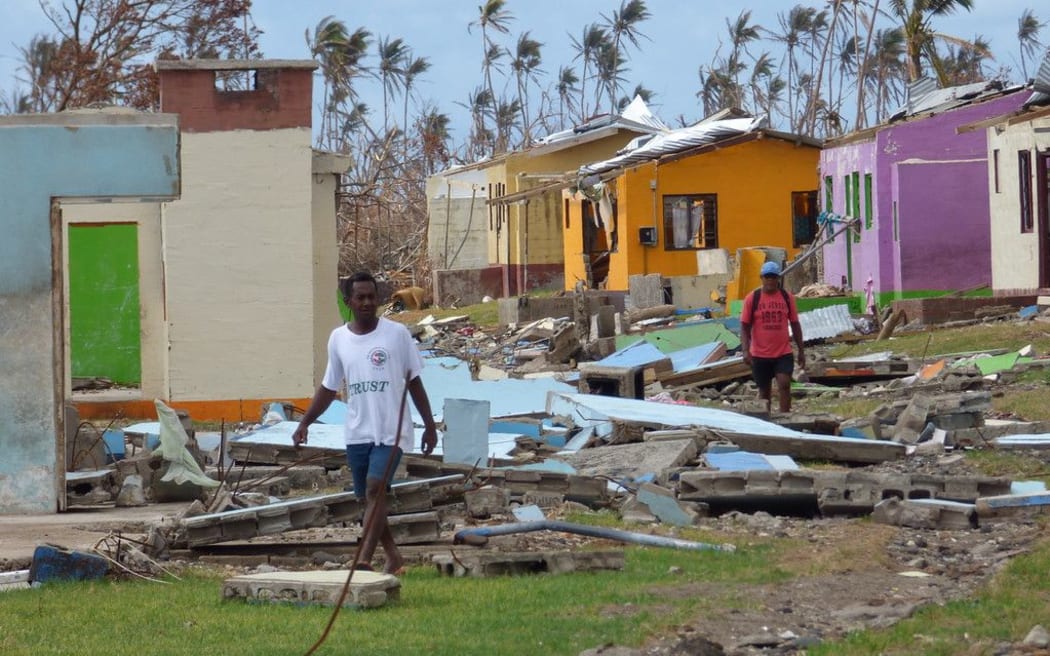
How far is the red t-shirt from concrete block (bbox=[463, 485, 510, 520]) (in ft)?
16.0

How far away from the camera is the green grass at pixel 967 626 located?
7.02 m

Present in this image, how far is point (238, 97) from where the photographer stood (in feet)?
63.1

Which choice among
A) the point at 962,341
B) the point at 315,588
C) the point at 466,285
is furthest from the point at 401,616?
the point at 466,285

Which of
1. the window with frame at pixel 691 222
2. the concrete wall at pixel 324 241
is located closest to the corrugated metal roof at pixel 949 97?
the window with frame at pixel 691 222

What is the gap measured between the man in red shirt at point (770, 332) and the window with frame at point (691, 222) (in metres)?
21.8

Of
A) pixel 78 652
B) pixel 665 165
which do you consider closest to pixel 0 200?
pixel 78 652

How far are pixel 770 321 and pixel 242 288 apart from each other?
6.66 metres

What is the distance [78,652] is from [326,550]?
260 centimetres

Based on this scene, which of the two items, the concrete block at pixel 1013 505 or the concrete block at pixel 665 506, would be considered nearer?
the concrete block at pixel 1013 505

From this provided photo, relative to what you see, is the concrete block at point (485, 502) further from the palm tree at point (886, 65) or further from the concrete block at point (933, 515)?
the palm tree at point (886, 65)

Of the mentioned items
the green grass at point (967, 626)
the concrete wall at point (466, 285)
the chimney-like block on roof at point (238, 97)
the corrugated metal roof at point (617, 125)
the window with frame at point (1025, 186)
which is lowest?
the green grass at point (967, 626)

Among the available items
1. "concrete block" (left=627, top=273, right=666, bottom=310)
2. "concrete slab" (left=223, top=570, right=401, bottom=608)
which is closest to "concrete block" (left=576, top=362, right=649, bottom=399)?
"concrete slab" (left=223, top=570, right=401, bottom=608)

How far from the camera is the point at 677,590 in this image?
870 cm

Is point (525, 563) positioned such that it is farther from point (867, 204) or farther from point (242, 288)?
point (867, 204)
